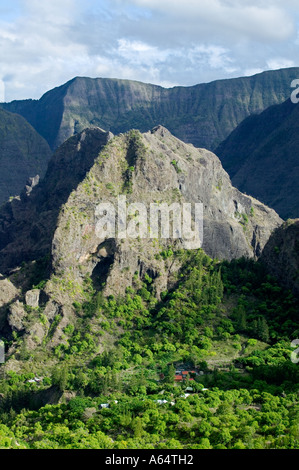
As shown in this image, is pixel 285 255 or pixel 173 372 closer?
pixel 173 372

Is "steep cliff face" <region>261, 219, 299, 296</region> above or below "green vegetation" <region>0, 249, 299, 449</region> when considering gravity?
above

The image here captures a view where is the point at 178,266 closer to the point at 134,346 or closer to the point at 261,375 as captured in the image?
the point at 134,346

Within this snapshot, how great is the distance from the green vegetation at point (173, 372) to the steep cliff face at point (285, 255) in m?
2.76

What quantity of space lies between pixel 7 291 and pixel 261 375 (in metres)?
65.9

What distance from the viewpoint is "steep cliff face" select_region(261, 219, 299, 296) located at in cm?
16325

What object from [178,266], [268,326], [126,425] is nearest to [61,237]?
[178,266]

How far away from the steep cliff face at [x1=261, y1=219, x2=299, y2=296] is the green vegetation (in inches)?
109

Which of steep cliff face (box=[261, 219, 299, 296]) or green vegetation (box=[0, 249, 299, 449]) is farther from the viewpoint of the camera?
steep cliff face (box=[261, 219, 299, 296])

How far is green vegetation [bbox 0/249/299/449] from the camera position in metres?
104

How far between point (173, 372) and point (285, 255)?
50.5m

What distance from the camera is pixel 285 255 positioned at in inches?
6570

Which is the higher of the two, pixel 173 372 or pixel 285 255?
pixel 285 255

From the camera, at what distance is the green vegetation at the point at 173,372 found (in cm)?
10400
